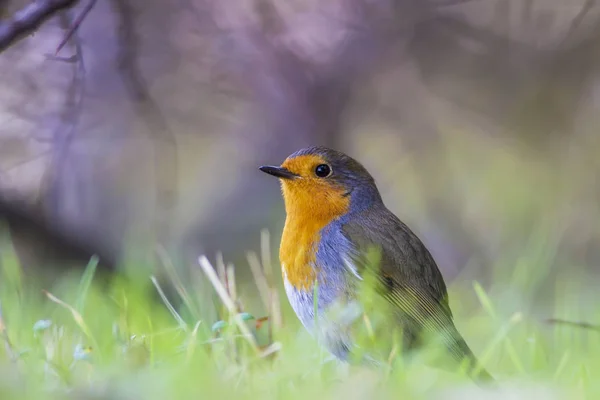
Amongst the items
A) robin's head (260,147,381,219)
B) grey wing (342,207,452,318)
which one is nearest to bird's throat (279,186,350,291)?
robin's head (260,147,381,219)

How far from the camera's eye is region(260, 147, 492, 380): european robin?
2.59 meters

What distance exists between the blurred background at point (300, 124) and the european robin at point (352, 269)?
1.27 metres

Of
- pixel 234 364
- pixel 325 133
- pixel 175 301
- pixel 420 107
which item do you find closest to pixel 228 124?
pixel 325 133

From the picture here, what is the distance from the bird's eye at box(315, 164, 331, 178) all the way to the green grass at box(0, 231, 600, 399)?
36cm

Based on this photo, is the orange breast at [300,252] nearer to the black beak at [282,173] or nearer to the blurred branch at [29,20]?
the black beak at [282,173]

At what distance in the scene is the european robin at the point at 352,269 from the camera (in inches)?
102

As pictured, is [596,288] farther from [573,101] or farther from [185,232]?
[185,232]

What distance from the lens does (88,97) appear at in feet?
15.5

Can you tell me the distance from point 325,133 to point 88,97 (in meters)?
1.46

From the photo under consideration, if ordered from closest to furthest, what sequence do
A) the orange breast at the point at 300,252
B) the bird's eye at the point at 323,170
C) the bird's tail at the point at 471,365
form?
the bird's tail at the point at 471,365 → the orange breast at the point at 300,252 → the bird's eye at the point at 323,170

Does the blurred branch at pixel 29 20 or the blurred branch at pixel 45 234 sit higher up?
the blurred branch at pixel 29 20

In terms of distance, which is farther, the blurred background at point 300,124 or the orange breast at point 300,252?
the blurred background at point 300,124

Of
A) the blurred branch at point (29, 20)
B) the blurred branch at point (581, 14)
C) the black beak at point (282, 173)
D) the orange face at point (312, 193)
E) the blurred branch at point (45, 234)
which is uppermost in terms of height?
the blurred branch at point (581, 14)

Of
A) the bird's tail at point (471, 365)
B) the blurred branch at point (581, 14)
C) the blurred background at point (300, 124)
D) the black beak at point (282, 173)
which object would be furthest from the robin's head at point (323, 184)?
the blurred branch at point (581, 14)
